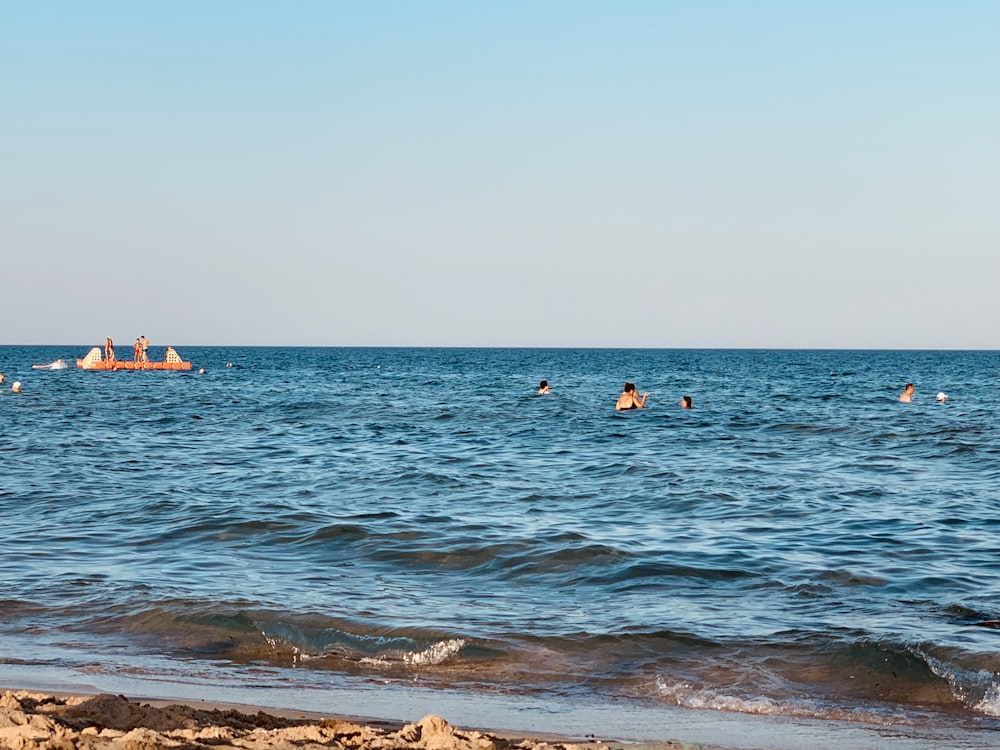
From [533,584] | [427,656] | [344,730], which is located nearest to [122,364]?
[533,584]

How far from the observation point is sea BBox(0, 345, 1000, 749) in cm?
803

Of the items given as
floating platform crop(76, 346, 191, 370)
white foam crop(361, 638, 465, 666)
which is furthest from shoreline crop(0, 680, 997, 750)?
floating platform crop(76, 346, 191, 370)

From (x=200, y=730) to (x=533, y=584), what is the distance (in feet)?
19.9

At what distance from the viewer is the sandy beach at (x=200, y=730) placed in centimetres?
581

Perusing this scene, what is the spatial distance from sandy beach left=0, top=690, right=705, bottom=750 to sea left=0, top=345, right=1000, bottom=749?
0.72 m

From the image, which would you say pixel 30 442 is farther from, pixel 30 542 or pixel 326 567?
pixel 326 567

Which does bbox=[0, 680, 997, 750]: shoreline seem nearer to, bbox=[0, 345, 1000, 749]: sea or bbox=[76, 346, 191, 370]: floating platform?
bbox=[0, 345, 1000, 749]: sea

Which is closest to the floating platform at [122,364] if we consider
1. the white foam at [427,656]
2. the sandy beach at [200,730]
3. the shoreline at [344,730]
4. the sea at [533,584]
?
the sea at [533,584]

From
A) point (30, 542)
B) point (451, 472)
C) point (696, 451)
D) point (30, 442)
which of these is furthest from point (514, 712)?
point (30, 442)

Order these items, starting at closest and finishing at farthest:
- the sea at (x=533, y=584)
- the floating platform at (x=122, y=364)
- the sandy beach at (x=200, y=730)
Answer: the sandy beach at (x=200, y=730) < the sea at (x=533, y=584) < the floating platform at (x=122, y=364)

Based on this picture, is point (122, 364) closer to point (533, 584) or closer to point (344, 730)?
point (533, 584)

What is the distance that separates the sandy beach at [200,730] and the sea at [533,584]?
0.72m

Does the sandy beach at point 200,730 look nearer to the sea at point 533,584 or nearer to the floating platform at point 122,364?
the sea at point 533,584

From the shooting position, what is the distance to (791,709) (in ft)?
25.6
